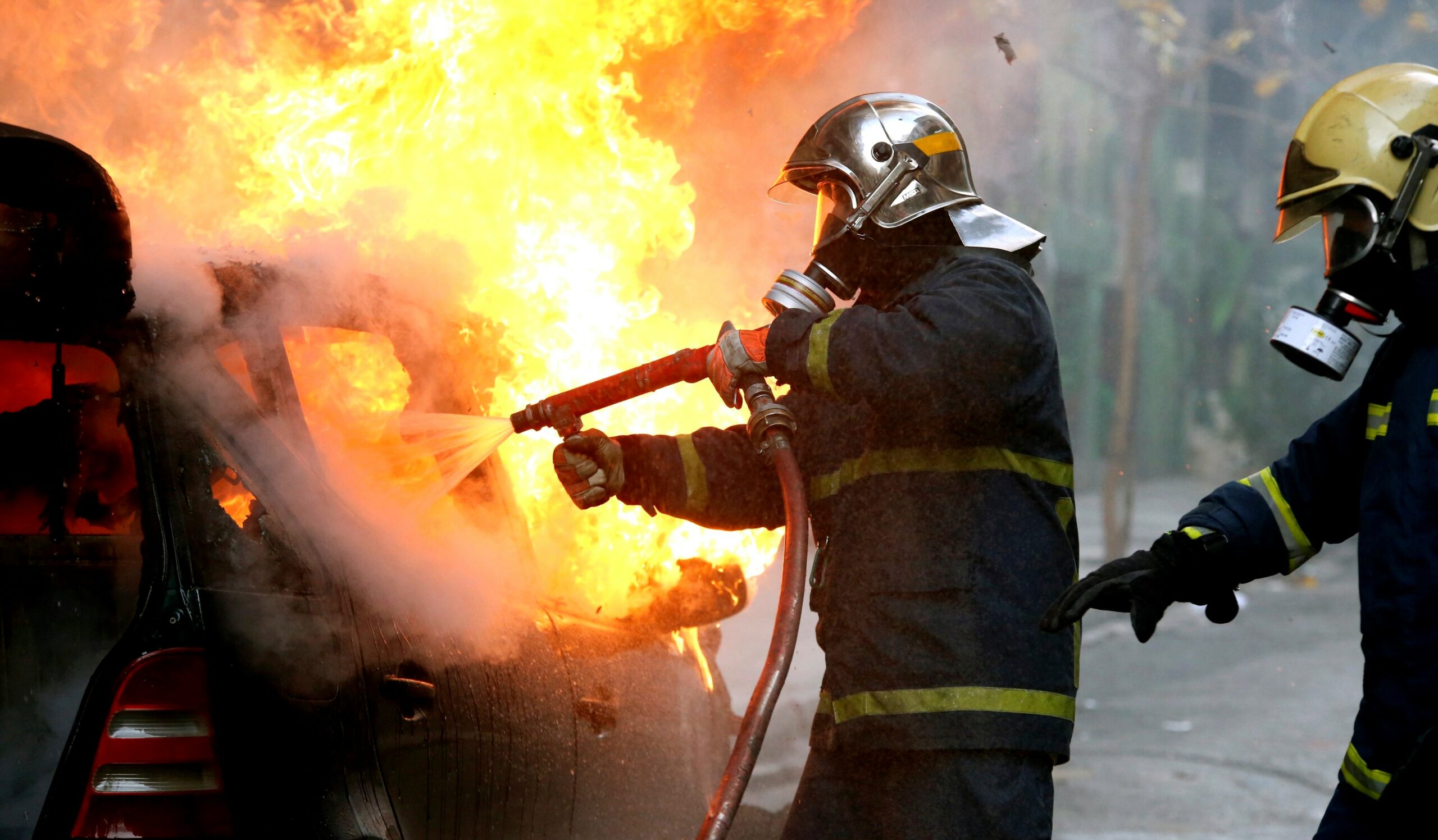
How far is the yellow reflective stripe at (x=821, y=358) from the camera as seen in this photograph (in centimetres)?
274

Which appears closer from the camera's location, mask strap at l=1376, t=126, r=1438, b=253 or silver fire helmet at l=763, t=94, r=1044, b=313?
mask strap at l=1376, t=126, r=1438, b=253

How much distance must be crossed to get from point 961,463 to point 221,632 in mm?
1523

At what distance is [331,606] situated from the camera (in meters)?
2.44

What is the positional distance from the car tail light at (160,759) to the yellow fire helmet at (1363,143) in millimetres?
2337

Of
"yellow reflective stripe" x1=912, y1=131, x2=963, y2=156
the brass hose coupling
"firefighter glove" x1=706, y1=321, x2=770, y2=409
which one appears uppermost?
"yellow reflective stripe" x1=912, y1=131, x2=963, y2=156

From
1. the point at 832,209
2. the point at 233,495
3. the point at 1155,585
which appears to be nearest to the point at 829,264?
the point at 832,209

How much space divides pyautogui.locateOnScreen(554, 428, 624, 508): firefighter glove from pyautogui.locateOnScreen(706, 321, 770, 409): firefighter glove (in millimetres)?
390

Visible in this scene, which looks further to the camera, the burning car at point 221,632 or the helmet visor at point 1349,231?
the helmet visor at point 1349,231

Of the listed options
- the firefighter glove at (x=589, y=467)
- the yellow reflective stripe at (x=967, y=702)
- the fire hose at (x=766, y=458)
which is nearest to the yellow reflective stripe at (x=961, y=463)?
the fire hose at (x=766, y=458)

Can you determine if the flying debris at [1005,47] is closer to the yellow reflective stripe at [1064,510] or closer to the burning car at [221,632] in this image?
the yellow reflective stripe at [1064,510]

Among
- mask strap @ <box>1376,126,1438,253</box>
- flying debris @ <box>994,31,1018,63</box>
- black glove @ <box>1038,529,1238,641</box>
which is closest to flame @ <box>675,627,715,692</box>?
black glove @ <box>1038,529,1238,641</box>

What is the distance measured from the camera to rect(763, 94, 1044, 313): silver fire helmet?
298 centimetres

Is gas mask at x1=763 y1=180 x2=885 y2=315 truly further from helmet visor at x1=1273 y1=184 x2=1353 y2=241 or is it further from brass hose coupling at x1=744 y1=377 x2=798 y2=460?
helmet visor at x1=1273 y1=184 x2=1353 y2=241

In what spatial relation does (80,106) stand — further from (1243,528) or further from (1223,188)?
(1223,188)
